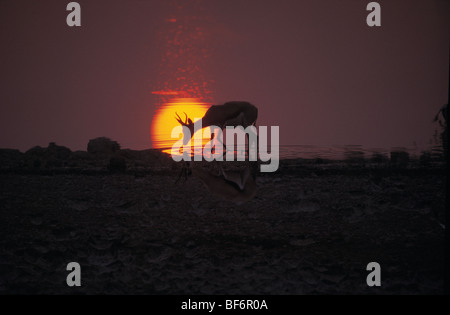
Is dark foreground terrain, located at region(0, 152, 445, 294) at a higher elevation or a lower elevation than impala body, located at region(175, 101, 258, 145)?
lower

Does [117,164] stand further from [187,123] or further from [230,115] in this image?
[230,115]

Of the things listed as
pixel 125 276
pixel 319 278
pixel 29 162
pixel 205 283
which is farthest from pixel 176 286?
pixel 29 162

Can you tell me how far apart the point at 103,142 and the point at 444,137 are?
2.44m

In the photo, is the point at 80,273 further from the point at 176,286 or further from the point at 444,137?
the point at 444,137

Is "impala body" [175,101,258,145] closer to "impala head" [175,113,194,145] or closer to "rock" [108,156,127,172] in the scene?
"impala head" [175,113,194,145]

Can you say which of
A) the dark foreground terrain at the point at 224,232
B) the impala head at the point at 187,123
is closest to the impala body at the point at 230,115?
the impala head at the point at 187,123

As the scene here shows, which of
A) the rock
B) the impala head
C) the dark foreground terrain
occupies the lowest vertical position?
the dark foreground terrain

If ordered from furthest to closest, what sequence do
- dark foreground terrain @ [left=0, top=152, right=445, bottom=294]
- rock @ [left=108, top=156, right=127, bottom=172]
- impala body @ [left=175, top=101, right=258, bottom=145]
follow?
rock @ [left=108, top=156, right=127, bottom=172] < impala body @ [left=175, top=101, right=258, bottom=145] < dark foreground terrain @ [left=0, top=152, right=445, bottom=294]

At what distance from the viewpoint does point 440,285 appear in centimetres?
200

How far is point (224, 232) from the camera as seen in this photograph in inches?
90.8

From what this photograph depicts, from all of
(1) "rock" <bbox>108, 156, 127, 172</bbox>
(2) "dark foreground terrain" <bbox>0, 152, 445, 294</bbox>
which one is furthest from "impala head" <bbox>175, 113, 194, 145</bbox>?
(1) "rock" <bbox>108, 156, 127, 172</bbox>

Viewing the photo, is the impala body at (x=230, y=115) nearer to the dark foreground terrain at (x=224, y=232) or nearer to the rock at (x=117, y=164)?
the dark foreground terrain at (x=224, y=232)

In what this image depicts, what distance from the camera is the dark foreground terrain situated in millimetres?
2086

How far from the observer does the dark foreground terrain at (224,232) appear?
209cm
